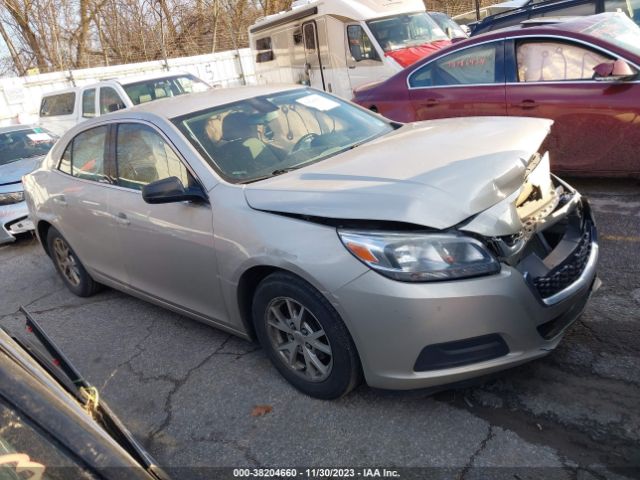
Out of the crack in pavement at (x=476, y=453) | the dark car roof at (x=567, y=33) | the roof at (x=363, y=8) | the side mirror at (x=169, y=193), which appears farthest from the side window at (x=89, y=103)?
the crack in pavement at (x=476, y=453)

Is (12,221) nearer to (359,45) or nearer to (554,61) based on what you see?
(554,61)

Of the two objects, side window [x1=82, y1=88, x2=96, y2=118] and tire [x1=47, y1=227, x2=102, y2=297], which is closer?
tire [x1=47, y1=227, x2=102, y2=297]

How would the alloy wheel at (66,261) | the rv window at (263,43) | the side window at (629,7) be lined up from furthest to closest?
the rv window at (263,43) < the side window at (629,7) < the alloy wheel at (66,261)

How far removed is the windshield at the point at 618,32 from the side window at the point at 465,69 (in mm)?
851

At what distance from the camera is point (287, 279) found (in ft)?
9.30

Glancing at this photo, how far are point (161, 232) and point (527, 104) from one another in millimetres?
3739

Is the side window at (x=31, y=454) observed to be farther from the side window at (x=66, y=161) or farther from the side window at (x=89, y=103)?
the side window at (x=89, y=103)

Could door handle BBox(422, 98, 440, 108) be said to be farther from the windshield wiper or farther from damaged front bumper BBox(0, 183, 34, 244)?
damaged front bumper BBox(0, 183, 34, 244)

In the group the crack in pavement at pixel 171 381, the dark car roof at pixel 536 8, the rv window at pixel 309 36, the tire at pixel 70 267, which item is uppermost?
the rv window at pixel 309 36

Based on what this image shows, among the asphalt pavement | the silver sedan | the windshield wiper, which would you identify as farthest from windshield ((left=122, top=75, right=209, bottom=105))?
the windshield wiper

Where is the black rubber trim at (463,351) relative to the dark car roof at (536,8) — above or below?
below

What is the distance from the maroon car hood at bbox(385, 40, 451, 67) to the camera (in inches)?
405

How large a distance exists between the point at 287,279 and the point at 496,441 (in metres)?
1.20

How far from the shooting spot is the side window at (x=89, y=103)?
11.4 meters
